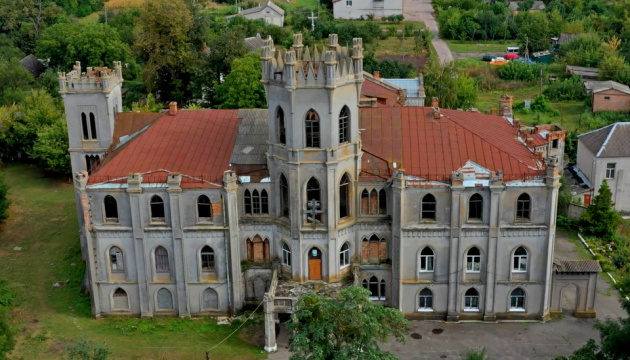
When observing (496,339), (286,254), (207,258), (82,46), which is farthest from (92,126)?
(82,46)

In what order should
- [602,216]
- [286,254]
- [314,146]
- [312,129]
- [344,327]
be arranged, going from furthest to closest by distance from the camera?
[602,216] → [286,254] → [314,146] → [312,129] → [344,327]

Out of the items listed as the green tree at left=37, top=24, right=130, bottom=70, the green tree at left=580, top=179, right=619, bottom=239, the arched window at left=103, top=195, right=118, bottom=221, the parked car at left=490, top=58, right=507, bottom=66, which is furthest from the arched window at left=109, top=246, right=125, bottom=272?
the parked car at left=490, top=58, right=507, bottom=66

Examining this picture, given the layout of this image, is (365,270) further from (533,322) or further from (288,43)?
(288,43)

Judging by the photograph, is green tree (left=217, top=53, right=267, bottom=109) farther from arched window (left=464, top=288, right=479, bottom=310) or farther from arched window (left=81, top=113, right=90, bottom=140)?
arched window (left=464, top=288, right=479, bottom=310)

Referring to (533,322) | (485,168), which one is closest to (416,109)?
(485,168)

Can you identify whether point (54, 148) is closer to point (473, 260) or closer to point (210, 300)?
point (210, 300)
